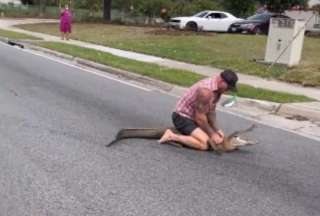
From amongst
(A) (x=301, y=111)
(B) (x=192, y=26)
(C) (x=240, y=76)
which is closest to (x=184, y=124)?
(A) (x=301, y=111)

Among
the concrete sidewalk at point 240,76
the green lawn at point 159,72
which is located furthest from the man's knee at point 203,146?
the concrete sidewalk at point 240,76

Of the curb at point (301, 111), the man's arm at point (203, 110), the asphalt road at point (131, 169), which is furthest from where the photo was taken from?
the curb at point (301, 111)

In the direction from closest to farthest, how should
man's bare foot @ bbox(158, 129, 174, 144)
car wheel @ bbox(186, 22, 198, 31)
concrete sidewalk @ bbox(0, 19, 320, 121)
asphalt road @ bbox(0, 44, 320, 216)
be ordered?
asphalt road @ bbox(0, 44, 320, 216), man's bare foot @ bbox(158, 129, 174, 144), concrete sidewalk @ bbox(0, 19, 320, 121), car wheel @ bbox(186, 22, 198, 31)

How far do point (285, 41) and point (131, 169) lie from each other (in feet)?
40.4

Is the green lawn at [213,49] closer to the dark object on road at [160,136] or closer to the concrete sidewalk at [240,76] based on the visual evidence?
the concrete sidewalk at [240,76]

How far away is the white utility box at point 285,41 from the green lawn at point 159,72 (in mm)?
→ 3258

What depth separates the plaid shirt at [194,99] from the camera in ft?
24.8

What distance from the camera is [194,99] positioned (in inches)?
308

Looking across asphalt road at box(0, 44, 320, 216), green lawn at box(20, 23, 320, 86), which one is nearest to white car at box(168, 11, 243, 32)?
green lawn at box(20, 23, 320, 86)

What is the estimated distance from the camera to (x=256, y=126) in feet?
34.2

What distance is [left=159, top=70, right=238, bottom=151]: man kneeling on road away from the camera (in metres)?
7.53

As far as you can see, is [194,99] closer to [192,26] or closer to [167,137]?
[167,137]

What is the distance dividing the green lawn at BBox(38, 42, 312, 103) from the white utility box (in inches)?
128

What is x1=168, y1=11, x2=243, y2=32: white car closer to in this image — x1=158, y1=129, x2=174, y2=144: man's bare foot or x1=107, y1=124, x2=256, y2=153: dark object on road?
x1=107, y1=124, x2=256, y2=153: dark object on road
